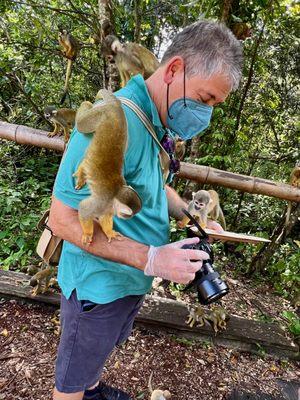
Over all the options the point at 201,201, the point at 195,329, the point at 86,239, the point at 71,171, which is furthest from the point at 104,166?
the point at 195,329

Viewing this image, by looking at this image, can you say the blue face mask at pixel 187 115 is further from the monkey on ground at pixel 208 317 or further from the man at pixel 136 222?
the monkey on ground at pixel 208 317

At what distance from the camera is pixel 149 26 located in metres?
5.39

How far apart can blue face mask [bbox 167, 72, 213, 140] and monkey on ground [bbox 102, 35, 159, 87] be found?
1056 mm

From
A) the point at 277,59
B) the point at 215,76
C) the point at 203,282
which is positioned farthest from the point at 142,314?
the point at 277,59

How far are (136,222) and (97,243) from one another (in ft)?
0.66

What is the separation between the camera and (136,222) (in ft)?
4.07

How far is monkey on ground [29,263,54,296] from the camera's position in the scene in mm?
2385

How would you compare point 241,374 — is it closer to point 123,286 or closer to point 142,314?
point 142,314

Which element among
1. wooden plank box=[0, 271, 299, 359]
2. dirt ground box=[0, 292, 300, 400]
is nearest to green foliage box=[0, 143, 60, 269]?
wooden plank box=[0, 271, 299, 359]

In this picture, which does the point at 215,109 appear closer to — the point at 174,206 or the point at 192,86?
the point at 174,206

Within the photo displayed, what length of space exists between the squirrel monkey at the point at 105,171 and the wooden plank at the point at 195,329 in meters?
1.48

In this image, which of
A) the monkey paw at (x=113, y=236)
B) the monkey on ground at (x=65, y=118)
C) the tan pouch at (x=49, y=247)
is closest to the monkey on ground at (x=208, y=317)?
the tan pouch at (x=49, y=247)

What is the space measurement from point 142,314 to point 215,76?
1846 millimetres

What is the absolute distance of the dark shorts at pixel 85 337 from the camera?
127 cm
